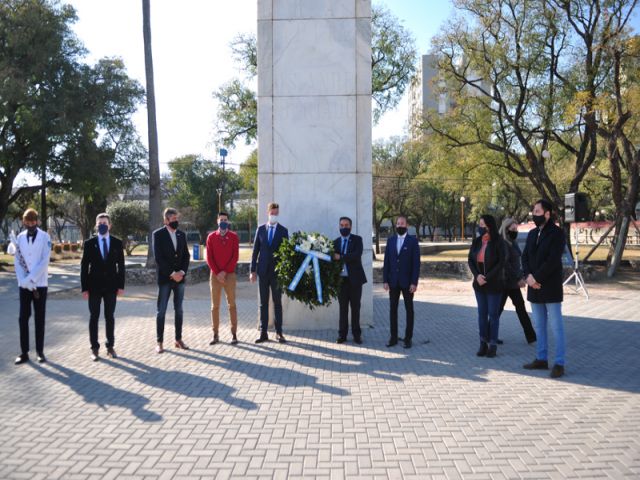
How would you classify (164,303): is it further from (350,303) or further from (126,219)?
(126,219)

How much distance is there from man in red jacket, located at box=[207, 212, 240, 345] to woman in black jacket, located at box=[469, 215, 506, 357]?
3.85m

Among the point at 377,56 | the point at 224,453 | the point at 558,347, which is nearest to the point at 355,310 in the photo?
the point at 558,347

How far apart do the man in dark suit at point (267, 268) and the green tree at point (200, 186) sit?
68.1m

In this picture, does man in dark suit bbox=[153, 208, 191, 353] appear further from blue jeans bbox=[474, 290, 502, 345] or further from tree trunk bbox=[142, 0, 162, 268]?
tree trunk bbox=[142, 0, 162, 268]

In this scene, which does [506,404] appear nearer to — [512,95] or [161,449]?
[161,449]

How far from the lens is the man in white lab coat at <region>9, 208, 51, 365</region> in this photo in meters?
7.67

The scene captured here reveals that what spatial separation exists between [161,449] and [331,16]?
8.56 meters

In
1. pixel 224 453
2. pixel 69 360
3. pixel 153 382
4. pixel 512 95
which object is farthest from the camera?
pixel 512 95

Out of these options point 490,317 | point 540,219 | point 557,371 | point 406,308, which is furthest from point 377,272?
point 557,371

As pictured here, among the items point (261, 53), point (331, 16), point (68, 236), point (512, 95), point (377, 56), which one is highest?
point (377, 56)

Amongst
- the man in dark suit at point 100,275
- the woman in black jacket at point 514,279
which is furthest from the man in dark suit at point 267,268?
the woman in black jacket at point 514,279

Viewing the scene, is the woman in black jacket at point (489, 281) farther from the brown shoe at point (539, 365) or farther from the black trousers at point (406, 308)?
the black trousers at point (406, 308)

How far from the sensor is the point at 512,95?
25438 millimetres

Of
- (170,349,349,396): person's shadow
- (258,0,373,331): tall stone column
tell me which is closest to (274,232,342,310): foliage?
(258,0,373,331): tall stone column
